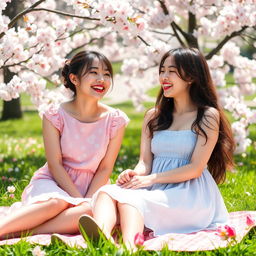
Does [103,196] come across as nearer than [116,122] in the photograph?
Yes

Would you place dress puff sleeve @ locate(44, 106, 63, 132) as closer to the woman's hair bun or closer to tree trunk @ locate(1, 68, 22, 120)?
the woman's hair bun

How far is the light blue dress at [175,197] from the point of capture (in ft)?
10.7

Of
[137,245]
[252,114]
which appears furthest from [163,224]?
[252,114]

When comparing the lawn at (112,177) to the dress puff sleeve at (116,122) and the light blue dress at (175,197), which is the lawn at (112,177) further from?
the dress puff sleeve at (116,122)

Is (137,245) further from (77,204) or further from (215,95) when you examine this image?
(215,95)

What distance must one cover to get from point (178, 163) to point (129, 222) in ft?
1.94

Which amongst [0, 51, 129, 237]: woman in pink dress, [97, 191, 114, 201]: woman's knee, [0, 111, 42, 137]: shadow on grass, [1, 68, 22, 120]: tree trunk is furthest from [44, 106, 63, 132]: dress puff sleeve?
[1, 68, 22, 120]: tree trunk

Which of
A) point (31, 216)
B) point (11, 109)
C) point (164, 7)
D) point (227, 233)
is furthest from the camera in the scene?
point (11, 109)

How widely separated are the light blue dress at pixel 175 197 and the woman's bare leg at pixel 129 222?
0.03 meters

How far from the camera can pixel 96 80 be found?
3787 millimetres

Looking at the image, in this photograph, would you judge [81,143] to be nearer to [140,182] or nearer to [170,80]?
[140,182]

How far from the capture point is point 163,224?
10.9ft

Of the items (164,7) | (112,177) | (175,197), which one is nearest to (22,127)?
(164,7)

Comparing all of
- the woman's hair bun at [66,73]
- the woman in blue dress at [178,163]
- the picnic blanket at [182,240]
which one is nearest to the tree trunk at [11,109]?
the woman's hair bun at [66,73]
